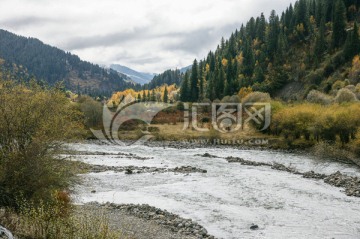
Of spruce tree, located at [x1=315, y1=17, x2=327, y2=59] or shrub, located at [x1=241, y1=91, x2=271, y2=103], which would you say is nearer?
shrub, located at [x1=241, y1=91, x2=271, y2=103]

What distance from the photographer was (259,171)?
42000 millimetres

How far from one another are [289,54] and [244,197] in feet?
412

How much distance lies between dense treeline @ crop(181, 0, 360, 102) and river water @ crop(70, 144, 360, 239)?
75.7 m

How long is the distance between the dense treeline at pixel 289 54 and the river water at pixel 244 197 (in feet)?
249

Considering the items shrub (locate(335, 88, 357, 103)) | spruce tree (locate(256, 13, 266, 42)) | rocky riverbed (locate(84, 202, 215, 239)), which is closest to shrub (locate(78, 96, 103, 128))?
Result: shrub (locate(335, 88, 357, 103))

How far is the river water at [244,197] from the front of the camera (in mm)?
21719

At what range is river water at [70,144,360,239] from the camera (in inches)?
855

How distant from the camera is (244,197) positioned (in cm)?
2953

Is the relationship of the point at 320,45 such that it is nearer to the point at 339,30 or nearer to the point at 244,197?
the point at 339,30

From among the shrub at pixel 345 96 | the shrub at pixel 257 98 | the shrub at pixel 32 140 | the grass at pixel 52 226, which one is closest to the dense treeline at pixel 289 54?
the shrub at pixel 257 98

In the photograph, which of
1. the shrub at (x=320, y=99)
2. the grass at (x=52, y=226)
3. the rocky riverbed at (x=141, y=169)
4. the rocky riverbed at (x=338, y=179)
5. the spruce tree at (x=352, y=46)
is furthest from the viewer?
the spruce tree at (x=352, y=46)

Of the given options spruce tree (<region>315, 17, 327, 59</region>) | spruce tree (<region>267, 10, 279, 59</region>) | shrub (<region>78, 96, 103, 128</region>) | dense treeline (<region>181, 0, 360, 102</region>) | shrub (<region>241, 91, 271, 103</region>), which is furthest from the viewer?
spruce tree (<region>267, 10, 279, 59</region>)

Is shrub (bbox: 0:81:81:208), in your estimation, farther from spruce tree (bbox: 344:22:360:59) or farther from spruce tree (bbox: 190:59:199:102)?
spruce tree (bbox: 190:59:199:102)

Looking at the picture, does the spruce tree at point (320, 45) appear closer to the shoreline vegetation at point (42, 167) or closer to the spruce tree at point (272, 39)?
the spruce tree at point (272, 39)
